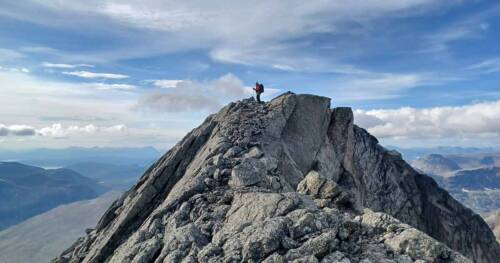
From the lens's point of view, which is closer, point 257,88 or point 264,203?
point 264,203

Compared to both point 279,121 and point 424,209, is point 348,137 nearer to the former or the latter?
point 279,121

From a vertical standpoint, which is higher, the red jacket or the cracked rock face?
the red jacket

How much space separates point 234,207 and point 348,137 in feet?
141

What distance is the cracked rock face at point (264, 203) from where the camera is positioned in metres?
26.4

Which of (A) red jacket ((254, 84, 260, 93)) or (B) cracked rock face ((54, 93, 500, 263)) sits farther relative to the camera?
(A) red jacket ((254, 84, 260, 93))

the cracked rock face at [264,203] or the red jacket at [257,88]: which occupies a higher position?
the red jacket at [257,88]

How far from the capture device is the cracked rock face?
86.5 feet

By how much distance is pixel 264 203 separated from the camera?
105ft

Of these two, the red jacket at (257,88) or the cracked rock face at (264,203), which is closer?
the cracked rock face at (264,203)

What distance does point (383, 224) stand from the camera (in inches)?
1127

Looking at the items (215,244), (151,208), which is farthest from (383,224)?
(151,208)

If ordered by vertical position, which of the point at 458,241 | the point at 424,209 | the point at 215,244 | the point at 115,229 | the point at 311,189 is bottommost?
the point at 458,241

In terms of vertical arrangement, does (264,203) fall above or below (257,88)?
below

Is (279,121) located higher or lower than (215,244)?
higher
